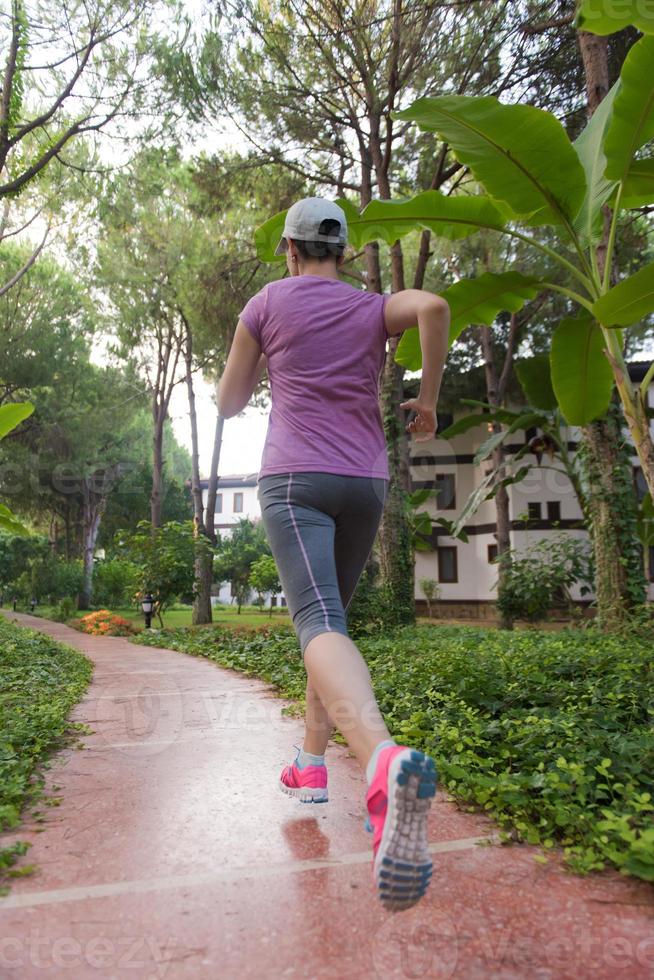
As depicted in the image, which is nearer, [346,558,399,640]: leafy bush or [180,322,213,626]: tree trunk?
[346,558,399,640]: leafy bush

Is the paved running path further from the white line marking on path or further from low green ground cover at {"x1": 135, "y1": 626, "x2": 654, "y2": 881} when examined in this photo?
low green ground cover at {"x1": 135, "y1": 626, "x2": 654, "y2": 881}

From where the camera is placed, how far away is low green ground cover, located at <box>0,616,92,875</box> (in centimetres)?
229

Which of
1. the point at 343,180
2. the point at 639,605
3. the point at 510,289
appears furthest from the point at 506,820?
the point at 343,180

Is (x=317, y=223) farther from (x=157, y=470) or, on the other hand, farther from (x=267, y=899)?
(x=157, y=470)

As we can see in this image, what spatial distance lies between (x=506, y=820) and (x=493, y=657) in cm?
253

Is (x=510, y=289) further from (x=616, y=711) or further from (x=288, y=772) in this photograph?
(x=288, y=772)

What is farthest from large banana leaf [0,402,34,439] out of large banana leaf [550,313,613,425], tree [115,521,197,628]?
tree [115,521,197,628]

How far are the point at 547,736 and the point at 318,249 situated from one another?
6.56ft

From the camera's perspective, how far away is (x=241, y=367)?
2.05 metres

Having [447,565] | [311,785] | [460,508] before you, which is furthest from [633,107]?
[447,565]

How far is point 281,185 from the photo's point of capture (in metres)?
11.9

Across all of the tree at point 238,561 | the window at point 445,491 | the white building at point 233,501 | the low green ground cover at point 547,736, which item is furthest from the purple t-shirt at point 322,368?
the white building at point 233,501

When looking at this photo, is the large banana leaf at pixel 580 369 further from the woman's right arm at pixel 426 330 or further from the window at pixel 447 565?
the window at pixel 447 565

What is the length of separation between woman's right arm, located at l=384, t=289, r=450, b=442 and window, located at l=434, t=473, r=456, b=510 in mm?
21611
